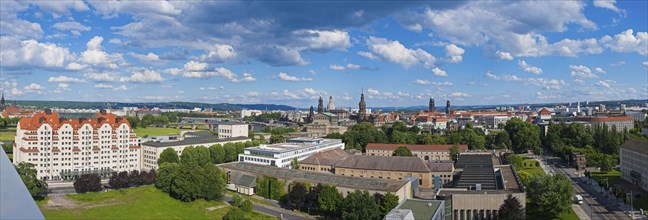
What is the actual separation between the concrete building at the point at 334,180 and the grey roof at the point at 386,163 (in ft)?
13.0

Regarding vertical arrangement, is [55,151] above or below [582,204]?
above

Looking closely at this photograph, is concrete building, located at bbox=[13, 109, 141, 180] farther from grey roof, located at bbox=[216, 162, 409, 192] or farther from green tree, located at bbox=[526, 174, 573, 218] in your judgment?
green tree, located at bbox=[526, 174, 573, 218]

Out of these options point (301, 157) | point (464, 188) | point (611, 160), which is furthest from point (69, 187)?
point (611, 160)

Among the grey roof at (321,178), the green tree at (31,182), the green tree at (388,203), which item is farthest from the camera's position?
the grey roof at (321,178)

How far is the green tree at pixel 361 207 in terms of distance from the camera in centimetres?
1744

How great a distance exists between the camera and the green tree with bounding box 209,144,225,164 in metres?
32.2

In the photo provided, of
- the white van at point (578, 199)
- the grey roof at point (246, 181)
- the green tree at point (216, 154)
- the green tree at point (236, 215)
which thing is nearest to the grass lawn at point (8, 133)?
the green tree at point (216, 154)

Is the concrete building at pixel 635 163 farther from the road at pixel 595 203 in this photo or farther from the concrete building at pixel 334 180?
the concrete building at pixel 334 180

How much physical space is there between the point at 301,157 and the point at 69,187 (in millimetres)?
14681

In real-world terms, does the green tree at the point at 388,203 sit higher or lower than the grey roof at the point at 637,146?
lower

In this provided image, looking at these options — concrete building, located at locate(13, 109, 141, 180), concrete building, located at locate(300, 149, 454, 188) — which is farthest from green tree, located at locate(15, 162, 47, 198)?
concrete building, located at locate(300, 149, 454, 188)

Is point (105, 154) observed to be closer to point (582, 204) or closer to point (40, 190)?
point (40, 190)

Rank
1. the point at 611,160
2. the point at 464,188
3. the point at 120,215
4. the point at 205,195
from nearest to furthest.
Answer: the point at 120,215 → the point at 464,188 → the point at 205,195 → the point at 611,160

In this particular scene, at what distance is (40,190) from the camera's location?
696 inches
